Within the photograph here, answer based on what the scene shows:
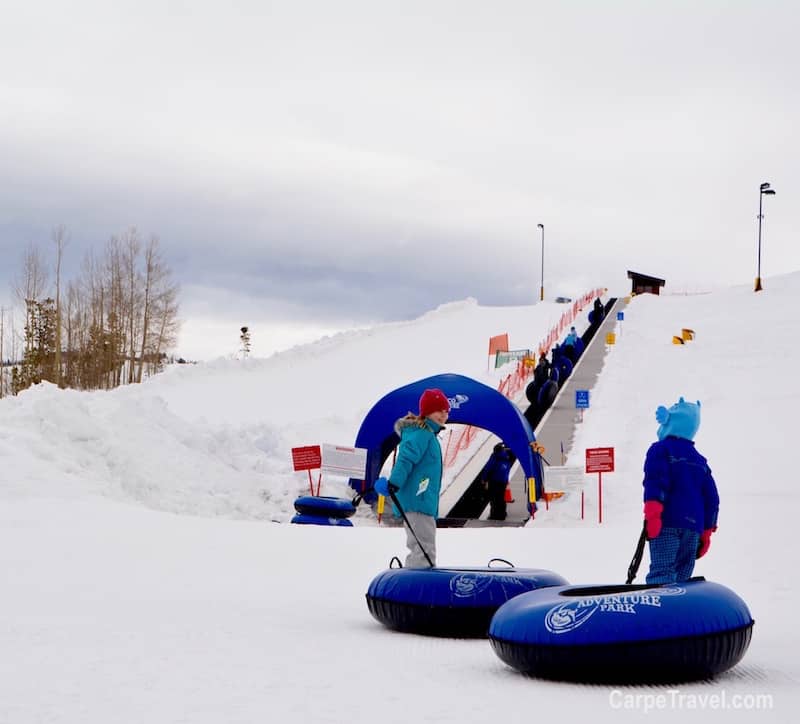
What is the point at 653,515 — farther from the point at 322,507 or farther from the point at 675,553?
the point at 322,507

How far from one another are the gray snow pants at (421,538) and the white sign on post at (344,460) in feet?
31.2

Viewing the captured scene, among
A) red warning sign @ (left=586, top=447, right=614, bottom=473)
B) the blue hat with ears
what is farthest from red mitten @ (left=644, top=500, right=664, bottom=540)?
red warning sign @ (left=586, top=447, right=614, bottom=473)

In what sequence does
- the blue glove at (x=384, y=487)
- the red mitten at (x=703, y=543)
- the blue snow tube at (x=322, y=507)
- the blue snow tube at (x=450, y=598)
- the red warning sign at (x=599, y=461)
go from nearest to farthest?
1. the red mitten at (x=703, y=543)
2. the blue snow tube at (x=450, y=598)
3. the blue glove at (x=384, y=487)
4. the blue snow tube at (x=322, y=507)
5. the red warning sign at (x=599, y=461)

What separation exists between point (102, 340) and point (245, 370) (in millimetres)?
19704

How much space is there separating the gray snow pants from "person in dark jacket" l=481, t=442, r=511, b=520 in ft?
32.4

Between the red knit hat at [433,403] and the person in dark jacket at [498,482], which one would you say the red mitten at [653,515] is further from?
the person in dark jacket at [498,482]

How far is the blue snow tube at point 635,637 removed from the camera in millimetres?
5113

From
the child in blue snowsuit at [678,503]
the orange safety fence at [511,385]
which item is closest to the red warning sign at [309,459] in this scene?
the orange safety fence at [511,385]

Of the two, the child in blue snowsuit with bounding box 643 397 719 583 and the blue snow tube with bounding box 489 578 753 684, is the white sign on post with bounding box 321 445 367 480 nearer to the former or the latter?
the child in blue snowsuit with bounding box 643 397 719 583

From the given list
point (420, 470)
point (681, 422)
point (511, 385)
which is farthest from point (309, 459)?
point (511, 385)

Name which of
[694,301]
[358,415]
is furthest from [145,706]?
[694,301]

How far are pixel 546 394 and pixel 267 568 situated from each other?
19.4 m

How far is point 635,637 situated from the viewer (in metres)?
5.11

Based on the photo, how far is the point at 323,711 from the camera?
4414 mm
